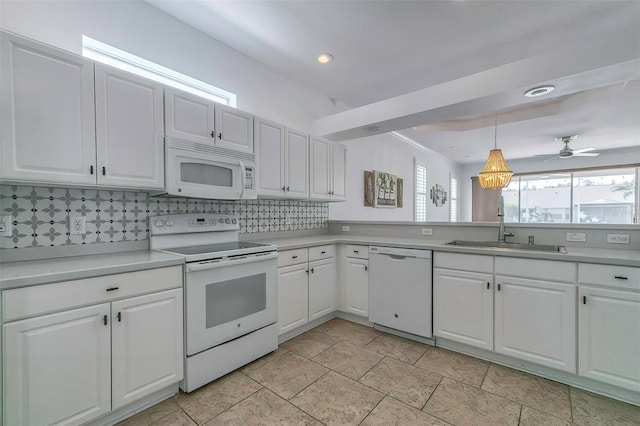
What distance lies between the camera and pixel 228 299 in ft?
6.75

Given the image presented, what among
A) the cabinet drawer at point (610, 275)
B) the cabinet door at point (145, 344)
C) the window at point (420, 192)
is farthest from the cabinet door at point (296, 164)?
the window at point (420, 192)

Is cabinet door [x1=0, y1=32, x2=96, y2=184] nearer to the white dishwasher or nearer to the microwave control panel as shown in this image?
the microwave control panel

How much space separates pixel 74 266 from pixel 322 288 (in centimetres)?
206

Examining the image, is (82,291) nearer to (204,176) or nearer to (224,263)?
(224,263)

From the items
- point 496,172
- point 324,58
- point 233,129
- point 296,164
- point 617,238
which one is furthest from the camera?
point 496,172

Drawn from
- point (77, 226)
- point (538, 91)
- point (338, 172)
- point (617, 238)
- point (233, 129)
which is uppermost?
point (538, 91)

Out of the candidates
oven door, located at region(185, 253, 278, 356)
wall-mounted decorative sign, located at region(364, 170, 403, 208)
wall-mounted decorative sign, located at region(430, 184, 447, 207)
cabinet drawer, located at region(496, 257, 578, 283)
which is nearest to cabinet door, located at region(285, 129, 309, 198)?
oven door, located at region(185, 253, 278, 356)

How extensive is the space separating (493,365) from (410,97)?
2.52 m

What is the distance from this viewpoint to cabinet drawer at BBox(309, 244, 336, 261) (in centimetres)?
284

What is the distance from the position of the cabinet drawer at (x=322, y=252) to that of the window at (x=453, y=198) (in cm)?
666

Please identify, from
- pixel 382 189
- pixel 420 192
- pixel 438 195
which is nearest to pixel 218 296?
pixel 382 189

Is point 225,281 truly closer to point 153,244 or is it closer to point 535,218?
point 153,244

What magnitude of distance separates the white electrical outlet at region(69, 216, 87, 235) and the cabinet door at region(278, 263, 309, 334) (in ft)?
4.80

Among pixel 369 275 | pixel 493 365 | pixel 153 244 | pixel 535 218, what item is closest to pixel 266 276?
pixel 153 244
